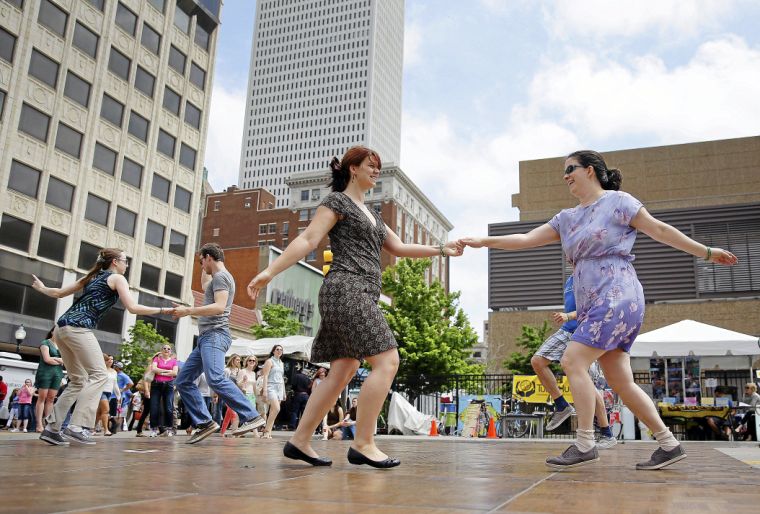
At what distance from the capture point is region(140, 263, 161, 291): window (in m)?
37.6

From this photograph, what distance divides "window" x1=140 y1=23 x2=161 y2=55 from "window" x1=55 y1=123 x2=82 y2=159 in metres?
8.46

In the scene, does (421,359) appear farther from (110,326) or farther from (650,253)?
(110,326)

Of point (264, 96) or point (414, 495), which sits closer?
point (414, 495)

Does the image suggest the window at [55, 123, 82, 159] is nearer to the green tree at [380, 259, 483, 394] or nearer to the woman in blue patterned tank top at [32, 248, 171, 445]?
the green tree at [380, 259, 483, 394]

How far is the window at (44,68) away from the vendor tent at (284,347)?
21.8 metres

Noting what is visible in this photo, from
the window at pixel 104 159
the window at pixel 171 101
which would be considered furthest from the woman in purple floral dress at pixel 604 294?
the window at pixel 171 101

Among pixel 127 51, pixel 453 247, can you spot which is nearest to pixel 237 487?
pixel 453 247

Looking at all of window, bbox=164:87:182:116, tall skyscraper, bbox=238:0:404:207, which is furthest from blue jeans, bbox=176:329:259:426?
tall skyscraper, bbox=238:0:404:207

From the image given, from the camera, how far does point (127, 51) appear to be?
37.8m

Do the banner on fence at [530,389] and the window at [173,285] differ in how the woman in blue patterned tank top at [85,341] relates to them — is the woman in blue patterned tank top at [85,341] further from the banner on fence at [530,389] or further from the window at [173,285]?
the window at [173,285]

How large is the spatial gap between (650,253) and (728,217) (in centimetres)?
390

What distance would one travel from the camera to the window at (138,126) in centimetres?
3762

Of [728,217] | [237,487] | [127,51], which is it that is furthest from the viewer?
[127,51]

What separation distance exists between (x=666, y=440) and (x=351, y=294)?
6.92 ft
